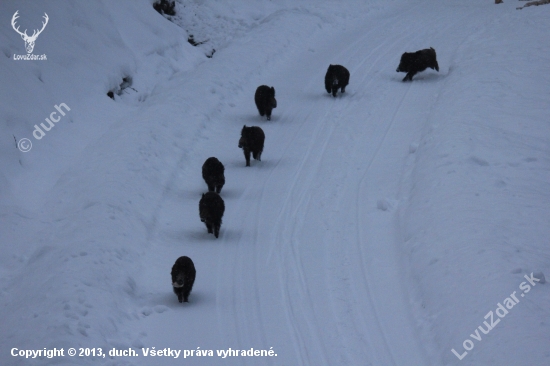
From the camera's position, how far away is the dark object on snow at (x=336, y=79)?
17141 mm

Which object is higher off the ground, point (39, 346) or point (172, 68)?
point (172, 68)

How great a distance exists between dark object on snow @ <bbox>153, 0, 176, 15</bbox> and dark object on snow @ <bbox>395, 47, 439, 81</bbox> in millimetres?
10715

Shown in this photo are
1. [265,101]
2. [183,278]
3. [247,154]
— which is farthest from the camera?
[265,101]

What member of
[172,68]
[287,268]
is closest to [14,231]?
[287,268]

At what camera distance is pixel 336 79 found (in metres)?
17.1

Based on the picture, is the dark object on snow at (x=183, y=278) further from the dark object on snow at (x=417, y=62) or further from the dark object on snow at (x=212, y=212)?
the dark object on snow at (x=417, y=62)

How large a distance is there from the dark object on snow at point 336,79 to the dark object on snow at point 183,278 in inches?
397

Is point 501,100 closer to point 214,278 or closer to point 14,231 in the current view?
point 214,278

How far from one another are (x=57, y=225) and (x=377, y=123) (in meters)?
8.55

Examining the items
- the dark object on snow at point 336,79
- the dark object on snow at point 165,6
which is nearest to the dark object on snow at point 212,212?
the dark object on snow at point 336,79

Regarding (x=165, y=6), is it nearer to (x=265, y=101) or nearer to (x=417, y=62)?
(x=265, y=101)

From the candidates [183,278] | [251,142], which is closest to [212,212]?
[183,278]

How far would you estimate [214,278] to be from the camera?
9.07 meters

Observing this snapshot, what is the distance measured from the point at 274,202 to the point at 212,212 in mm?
1749
